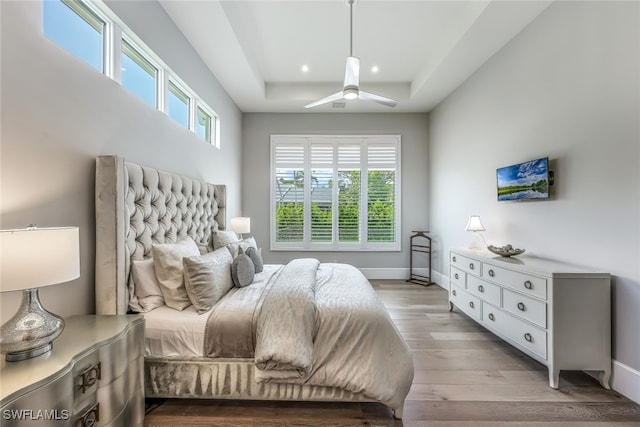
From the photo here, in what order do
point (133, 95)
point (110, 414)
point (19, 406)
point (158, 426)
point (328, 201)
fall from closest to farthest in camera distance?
point (19, 406) < point (110, 414) < point (158, 426) < point (133, 95) < point (328, 201)

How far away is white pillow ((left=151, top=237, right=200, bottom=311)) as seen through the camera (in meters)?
1.89

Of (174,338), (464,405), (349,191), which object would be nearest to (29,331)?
(174,338)

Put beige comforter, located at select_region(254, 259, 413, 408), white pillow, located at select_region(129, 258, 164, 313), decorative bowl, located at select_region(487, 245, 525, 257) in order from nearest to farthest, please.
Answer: beige comforter, located at select_region(254, 259, 413, 408) → white pillow, located at select_region(129, 258, 164, 313) → decorative bowl, located at select_region(487, 245, 525, 257)

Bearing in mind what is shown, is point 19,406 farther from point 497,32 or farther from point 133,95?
point 497,32

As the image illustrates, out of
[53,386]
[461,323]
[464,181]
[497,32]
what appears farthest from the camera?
[464,181]

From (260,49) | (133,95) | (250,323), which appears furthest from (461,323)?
(260,49)

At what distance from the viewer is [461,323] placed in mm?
3113

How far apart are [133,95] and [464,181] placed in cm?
394

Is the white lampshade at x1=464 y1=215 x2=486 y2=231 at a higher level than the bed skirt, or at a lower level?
higher

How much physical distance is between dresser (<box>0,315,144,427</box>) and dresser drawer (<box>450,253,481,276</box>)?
2.94 meters

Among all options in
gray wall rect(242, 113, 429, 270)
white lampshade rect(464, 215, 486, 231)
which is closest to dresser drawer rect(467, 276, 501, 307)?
white lampshade rect(464, 215, 486, 231)

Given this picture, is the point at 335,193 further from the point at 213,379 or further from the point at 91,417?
the point at 91,417

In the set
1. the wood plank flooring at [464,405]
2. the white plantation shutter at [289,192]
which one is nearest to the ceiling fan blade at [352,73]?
the white plantation shutter at [289,192]

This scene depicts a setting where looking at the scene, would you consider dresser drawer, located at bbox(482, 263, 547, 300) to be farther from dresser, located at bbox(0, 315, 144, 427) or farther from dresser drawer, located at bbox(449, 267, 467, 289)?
dresser, located at bbox(0, 315, 144, 427)
